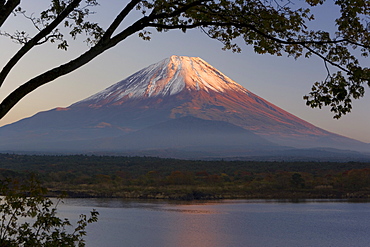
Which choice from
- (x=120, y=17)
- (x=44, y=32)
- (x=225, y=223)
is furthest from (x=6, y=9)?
(x=225, y=223)

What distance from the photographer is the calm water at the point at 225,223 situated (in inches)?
1099

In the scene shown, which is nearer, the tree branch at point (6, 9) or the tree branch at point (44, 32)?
the tree branch at point (6, 9)

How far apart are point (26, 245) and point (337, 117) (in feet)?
18.2

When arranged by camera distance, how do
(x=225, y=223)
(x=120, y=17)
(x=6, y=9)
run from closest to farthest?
(x=6, y=9) < (x=120, y=17) < (x=225, y=223)

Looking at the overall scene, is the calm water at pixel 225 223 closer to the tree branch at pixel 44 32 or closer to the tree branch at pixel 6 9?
the tree branch at pixel 44 32

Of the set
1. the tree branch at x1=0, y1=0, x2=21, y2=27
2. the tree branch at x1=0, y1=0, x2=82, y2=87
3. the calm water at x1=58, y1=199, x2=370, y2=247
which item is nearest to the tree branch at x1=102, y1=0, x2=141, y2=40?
the tree branch at x1=0, y1=0, x2=82, y2=87

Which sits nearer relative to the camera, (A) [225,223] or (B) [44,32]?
(B) [44,32]

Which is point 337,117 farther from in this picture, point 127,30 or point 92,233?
point 92,233

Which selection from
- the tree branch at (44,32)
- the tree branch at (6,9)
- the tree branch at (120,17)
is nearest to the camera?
the tree branch at (6,9)

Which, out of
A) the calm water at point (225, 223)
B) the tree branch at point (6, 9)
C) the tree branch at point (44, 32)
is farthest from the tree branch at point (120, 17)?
the calm water at point (225, 223)

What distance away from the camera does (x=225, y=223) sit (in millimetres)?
34094

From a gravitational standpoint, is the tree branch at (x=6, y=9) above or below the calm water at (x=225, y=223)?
above

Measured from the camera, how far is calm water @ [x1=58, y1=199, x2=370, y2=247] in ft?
91.6

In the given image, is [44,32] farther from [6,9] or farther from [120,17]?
[120,17]
